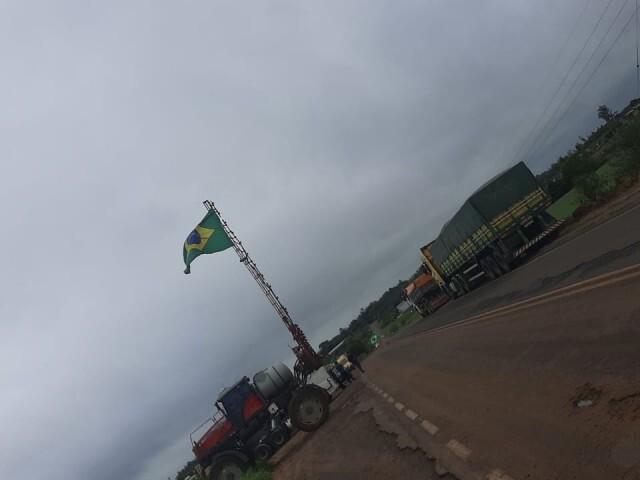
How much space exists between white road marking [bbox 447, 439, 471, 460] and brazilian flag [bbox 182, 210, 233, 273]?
17428 millimetres

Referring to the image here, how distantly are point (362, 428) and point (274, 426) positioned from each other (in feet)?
19.1

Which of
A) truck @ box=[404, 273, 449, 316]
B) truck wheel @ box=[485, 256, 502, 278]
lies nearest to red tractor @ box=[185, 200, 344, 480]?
truck wheel @ box=[485, 256, 502, 278]

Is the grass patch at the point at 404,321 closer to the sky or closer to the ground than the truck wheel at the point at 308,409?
closer to the ground

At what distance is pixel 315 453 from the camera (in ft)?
42.1

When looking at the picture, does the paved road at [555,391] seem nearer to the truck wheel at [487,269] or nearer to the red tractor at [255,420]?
the red tractor at [255,420]

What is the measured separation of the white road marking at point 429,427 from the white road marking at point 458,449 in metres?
1.07

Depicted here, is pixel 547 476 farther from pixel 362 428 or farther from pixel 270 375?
pixel 270 375

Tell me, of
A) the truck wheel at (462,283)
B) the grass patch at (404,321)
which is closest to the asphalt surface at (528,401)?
the truck wheel at (462,283)

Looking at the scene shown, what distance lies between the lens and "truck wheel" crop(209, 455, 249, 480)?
15617mm

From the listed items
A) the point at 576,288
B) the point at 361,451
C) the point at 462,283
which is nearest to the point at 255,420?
the point at 361,451

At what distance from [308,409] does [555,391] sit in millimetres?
10980

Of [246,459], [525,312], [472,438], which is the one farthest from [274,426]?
[472,438]

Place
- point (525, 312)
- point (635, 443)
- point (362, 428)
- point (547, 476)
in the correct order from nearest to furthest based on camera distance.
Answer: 1. point (635, 443)
2. point (547, 476)
3. point (525, 312)
4. point (362, 428)

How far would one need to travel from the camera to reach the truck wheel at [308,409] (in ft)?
51.3
